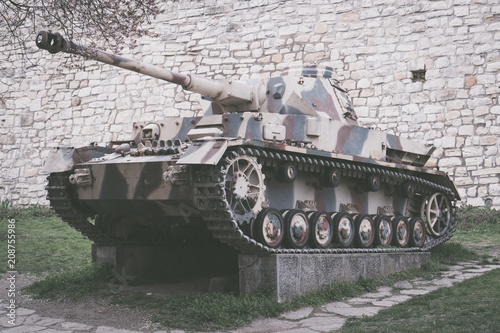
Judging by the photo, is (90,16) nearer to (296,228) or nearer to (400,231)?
(296,228)

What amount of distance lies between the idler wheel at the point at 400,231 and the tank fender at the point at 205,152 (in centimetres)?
373

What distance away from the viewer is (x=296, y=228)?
7.03 meters

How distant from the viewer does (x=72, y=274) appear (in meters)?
7.93

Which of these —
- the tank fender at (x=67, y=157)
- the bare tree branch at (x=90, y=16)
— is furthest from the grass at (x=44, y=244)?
the bare tree branch at (x=90, y=16)

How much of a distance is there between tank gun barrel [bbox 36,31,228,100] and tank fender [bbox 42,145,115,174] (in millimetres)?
1222

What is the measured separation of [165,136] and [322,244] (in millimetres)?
2519

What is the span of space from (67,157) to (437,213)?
573 centimetres

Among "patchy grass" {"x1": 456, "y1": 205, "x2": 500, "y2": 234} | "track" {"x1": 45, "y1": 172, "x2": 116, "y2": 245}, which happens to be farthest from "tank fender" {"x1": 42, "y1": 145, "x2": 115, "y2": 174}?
"patchy grass" {"x1": 456, "y1": 205, "x2": 500, "y2": 234}

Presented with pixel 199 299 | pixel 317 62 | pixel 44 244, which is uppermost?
pixel 317 62

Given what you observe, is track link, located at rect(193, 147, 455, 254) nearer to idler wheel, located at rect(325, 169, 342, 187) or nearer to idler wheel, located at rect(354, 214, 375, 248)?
idler wheel, located at rect(325, 169, 342, 187)

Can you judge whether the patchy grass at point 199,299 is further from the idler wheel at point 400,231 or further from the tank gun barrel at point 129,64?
the tank gun barrel at point 129,64

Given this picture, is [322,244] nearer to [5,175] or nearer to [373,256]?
[373,256]

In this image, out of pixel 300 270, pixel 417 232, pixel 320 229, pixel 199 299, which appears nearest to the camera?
pixel 199 299

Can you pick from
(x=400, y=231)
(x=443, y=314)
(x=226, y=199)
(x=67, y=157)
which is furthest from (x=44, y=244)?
(x=443, y=314)
